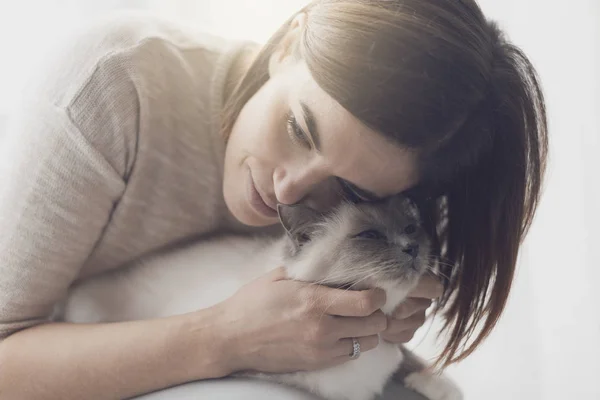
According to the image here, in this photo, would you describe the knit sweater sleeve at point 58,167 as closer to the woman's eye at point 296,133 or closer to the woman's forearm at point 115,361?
the woman's forearm at point 115,361

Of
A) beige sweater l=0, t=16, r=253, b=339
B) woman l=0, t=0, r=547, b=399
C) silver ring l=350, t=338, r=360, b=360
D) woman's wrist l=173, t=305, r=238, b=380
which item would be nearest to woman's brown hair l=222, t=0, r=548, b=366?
woman l=0, t=0, r=547, b=399

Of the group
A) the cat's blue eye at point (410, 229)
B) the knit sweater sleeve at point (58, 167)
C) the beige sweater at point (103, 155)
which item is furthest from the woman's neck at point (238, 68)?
the cat's blue eye at point (410, 229)

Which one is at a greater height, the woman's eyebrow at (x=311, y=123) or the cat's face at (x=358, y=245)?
the woman's eyebrow at (x=311, y=123)

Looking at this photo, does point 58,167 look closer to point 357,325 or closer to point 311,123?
point 311,123

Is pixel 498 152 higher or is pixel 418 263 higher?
pixel 498 152

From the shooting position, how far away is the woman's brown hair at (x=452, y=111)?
862mm

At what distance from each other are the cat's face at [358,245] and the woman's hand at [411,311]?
36mm

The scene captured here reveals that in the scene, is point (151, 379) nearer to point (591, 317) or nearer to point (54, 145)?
point (54, 145)

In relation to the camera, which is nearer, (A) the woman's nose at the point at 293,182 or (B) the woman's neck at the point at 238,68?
(A) the woman's nose at the point at 293,182

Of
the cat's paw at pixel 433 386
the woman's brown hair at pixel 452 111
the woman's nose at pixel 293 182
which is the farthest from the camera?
the cat's paw at pixel 433 386

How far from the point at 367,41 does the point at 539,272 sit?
1.00m

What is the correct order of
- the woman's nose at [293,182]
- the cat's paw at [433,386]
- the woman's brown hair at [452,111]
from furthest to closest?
the cat's paw at [433,386], the woman's nose at [293,182], the woman's brown hair at [452,111]

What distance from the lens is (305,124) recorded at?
938 millimetres

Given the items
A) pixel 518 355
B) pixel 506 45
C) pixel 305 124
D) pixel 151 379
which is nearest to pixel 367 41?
pixel 305 124
